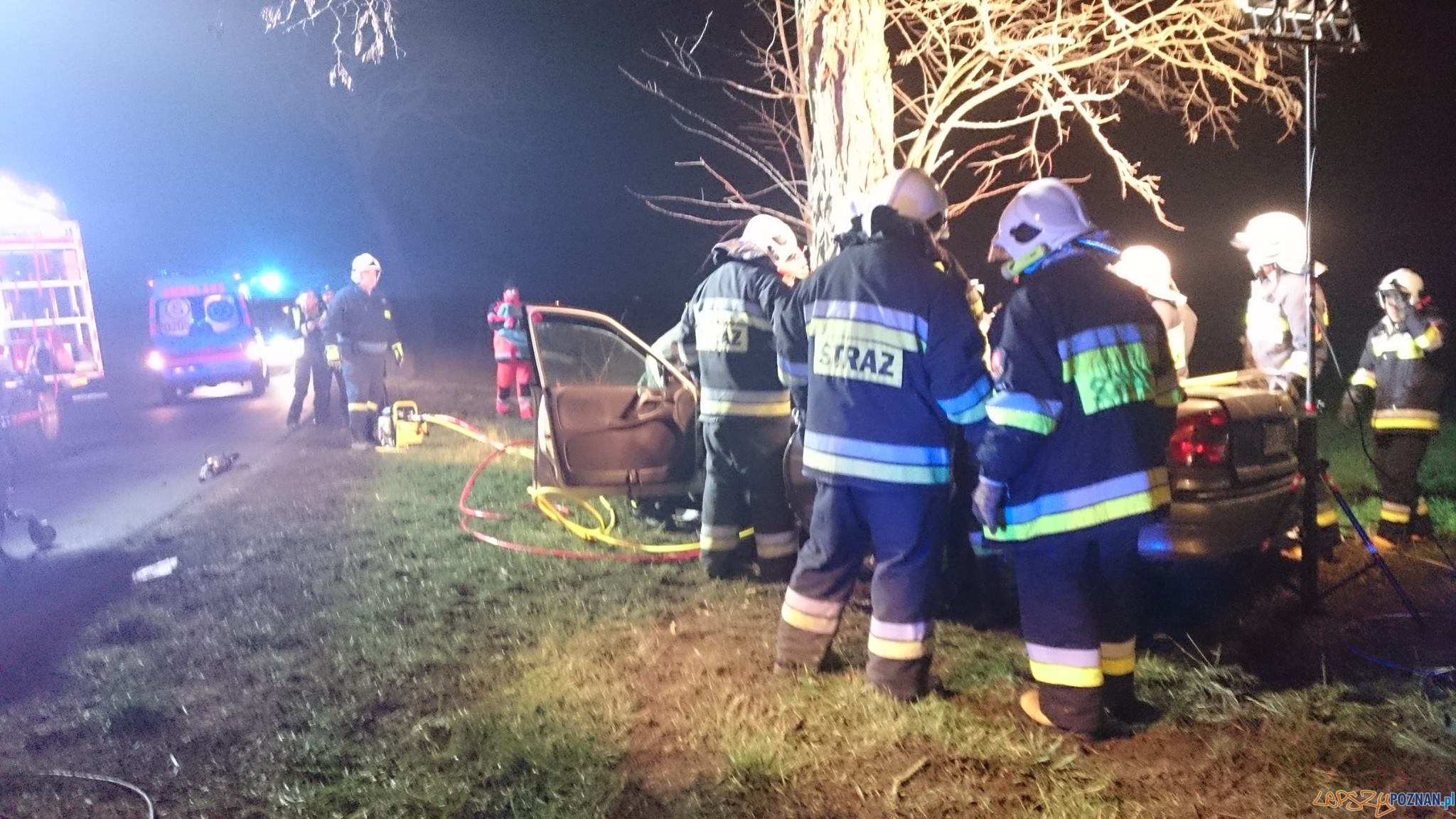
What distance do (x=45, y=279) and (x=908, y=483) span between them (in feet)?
40.3

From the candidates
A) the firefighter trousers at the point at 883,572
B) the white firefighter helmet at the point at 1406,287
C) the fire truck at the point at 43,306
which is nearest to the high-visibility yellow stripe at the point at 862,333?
the firefighter trousers at the point at 883,572

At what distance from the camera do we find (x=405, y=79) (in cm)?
2381

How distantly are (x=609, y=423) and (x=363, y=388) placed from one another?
4942 mm

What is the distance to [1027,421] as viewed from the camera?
Result: 120 inches

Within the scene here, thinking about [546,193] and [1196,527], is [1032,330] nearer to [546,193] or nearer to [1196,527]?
[1196,527]

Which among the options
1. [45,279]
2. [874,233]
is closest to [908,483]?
[874,233]

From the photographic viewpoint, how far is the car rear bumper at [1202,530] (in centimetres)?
379

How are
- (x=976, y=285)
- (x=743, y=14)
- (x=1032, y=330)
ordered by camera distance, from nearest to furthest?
(x=1032, y=330), (x=976, y=285), (x=743, y=14)

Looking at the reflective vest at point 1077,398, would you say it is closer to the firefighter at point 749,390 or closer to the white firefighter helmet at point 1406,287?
the firefighter at point 749,390

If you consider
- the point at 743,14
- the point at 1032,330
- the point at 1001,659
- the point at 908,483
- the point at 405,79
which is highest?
the point at 405,79

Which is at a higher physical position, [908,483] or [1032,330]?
[1032,330]

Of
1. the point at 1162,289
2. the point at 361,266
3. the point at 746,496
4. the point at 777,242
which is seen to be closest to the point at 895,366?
the point at 777,242

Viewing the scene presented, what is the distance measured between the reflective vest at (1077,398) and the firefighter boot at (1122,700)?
0.69 metres

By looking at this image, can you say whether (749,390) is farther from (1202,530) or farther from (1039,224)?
(1202,530)
